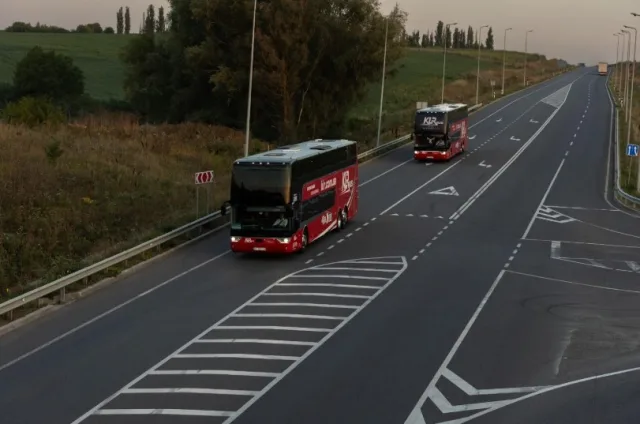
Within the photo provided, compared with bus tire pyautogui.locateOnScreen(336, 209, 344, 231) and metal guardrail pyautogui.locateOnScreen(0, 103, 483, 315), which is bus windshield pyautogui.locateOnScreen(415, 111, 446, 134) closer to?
bus tire pyautogui.locateOnScreen(336, 209, 344, 231)

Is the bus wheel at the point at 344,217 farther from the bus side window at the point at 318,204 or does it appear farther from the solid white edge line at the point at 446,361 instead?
the solid white edge line at the point at 446,361

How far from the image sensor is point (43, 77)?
274 feet

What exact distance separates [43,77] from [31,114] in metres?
31.9

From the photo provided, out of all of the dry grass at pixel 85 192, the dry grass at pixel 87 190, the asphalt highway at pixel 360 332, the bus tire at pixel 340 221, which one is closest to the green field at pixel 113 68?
the dry grass at pixel 87 190

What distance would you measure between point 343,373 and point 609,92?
362 ft

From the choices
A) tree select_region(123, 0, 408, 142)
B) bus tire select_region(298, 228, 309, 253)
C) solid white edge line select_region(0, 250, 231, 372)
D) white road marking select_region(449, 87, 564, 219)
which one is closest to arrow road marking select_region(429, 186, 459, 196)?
white road marking select_region(449, 87, 564, 219)

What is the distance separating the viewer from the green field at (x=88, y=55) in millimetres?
102750

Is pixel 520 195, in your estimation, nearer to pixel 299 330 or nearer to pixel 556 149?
pixel 556 149

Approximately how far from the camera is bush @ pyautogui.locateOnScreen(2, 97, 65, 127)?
2045 inches

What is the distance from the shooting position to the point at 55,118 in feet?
176

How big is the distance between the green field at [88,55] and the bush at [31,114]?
39.7 meters

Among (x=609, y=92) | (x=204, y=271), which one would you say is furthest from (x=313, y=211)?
(x=609, y=92)

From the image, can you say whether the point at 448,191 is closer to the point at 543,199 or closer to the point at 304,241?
the point at 543,199

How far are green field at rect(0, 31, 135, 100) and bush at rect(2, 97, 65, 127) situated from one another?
130 ft
